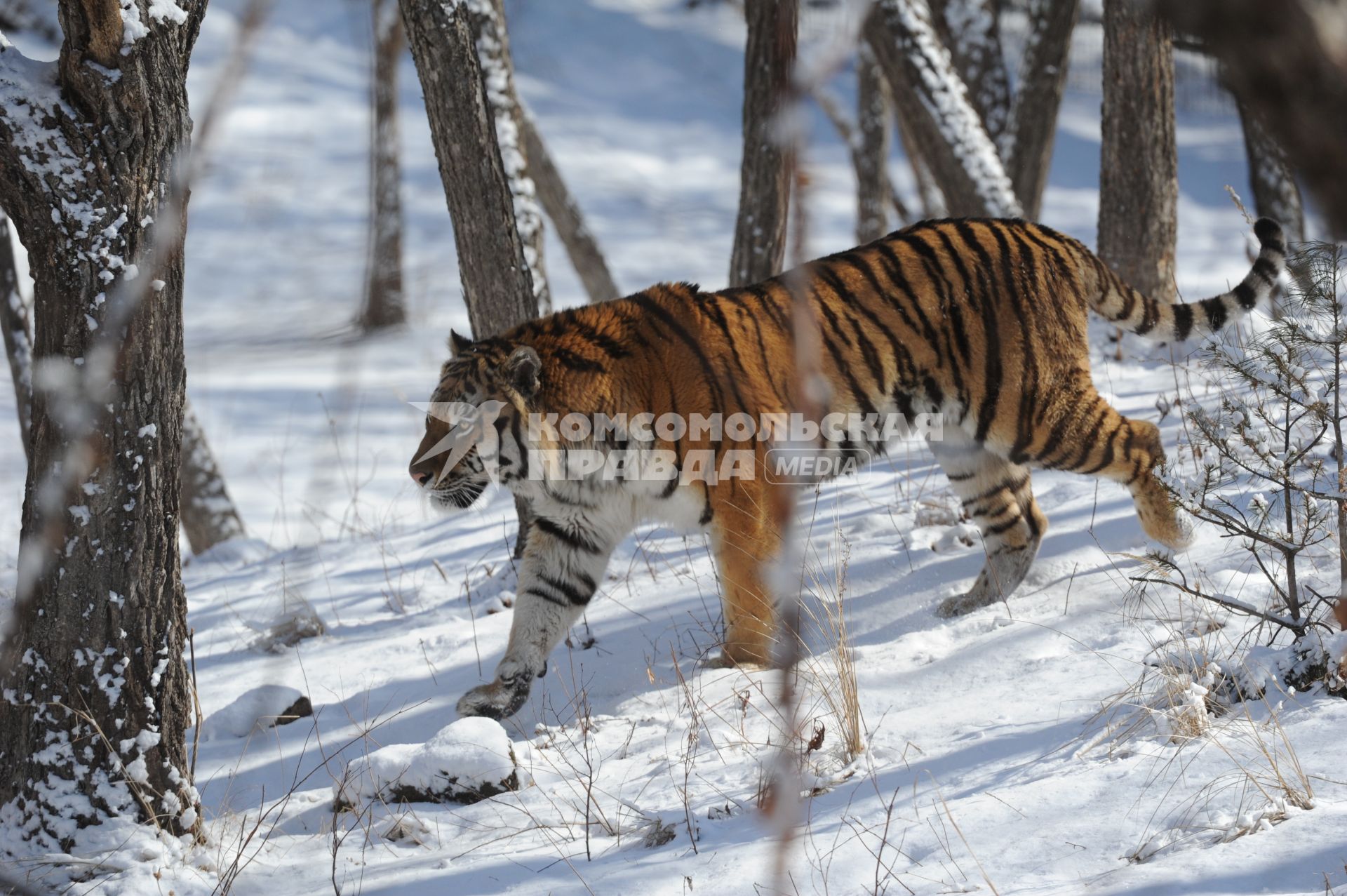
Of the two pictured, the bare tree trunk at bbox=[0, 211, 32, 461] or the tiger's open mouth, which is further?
the bare tree trunk at bbox=[0, 211, 32, 461]

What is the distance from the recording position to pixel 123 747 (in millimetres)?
2850

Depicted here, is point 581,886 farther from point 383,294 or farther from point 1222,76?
point 1222,76

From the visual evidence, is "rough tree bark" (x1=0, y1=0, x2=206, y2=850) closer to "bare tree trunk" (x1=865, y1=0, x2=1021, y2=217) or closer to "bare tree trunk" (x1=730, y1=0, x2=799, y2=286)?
"bare tree trunk" (x1=730, y1=0, x2=799, y2=286)

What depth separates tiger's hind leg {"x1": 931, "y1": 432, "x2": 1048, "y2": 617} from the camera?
4352 millimetres

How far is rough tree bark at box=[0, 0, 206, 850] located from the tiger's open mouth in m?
1.35

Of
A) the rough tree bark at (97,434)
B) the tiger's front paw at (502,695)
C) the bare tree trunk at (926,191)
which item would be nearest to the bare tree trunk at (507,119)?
the tiger's front paw at (502,695)

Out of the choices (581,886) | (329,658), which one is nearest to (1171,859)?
(581,886)

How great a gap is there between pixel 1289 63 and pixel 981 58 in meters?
9.41

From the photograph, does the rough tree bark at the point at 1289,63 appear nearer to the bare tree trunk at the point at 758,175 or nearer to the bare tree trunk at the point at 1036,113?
the bare tree trunk at the point at 758,175

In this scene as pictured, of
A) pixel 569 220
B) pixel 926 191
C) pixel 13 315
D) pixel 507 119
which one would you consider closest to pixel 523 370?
pixel 507 119

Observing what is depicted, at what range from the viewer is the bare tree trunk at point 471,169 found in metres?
4.79

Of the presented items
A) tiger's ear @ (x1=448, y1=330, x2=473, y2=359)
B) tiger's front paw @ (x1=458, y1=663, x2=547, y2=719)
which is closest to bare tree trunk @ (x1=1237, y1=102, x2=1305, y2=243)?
tiger's ear @ (x1=448, y1=330, x2=473, y2=359)

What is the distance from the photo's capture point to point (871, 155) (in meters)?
12.2

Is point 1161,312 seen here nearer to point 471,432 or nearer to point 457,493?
point 471,432
